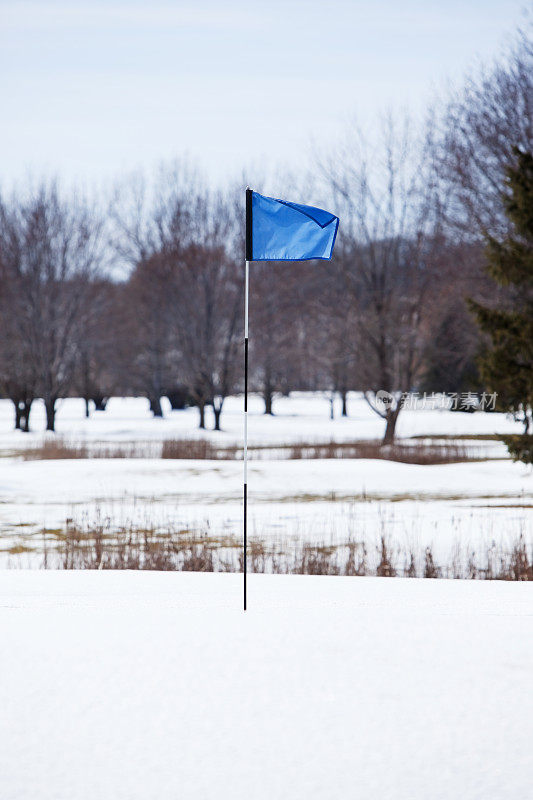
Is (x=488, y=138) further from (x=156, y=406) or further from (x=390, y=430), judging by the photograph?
(x=156, y=406)

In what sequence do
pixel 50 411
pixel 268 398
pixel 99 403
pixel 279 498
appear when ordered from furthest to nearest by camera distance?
pixel 99 403
pixel 268 398
pixel 50 411
pixel 279 498

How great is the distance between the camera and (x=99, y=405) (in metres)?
60.1

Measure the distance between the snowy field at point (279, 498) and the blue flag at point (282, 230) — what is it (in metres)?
5.21

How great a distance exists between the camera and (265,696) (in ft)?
17.5

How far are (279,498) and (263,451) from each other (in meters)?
9.92

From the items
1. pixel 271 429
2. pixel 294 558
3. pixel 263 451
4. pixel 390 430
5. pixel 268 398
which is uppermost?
pixel 268 398

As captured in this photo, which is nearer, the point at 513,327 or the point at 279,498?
the point at 513,327

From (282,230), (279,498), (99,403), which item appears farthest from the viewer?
(99,403)

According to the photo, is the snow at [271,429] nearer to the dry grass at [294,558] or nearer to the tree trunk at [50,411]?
the tree trunk at [50,411]

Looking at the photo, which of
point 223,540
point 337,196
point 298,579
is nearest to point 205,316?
point 337,196

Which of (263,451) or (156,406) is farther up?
(156,406)

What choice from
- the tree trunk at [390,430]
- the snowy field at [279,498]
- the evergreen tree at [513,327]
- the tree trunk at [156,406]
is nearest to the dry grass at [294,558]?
the snowy field at [279,498]

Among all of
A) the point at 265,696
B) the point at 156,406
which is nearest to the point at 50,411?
the point at 156,406

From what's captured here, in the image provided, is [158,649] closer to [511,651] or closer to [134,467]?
[511,651]
